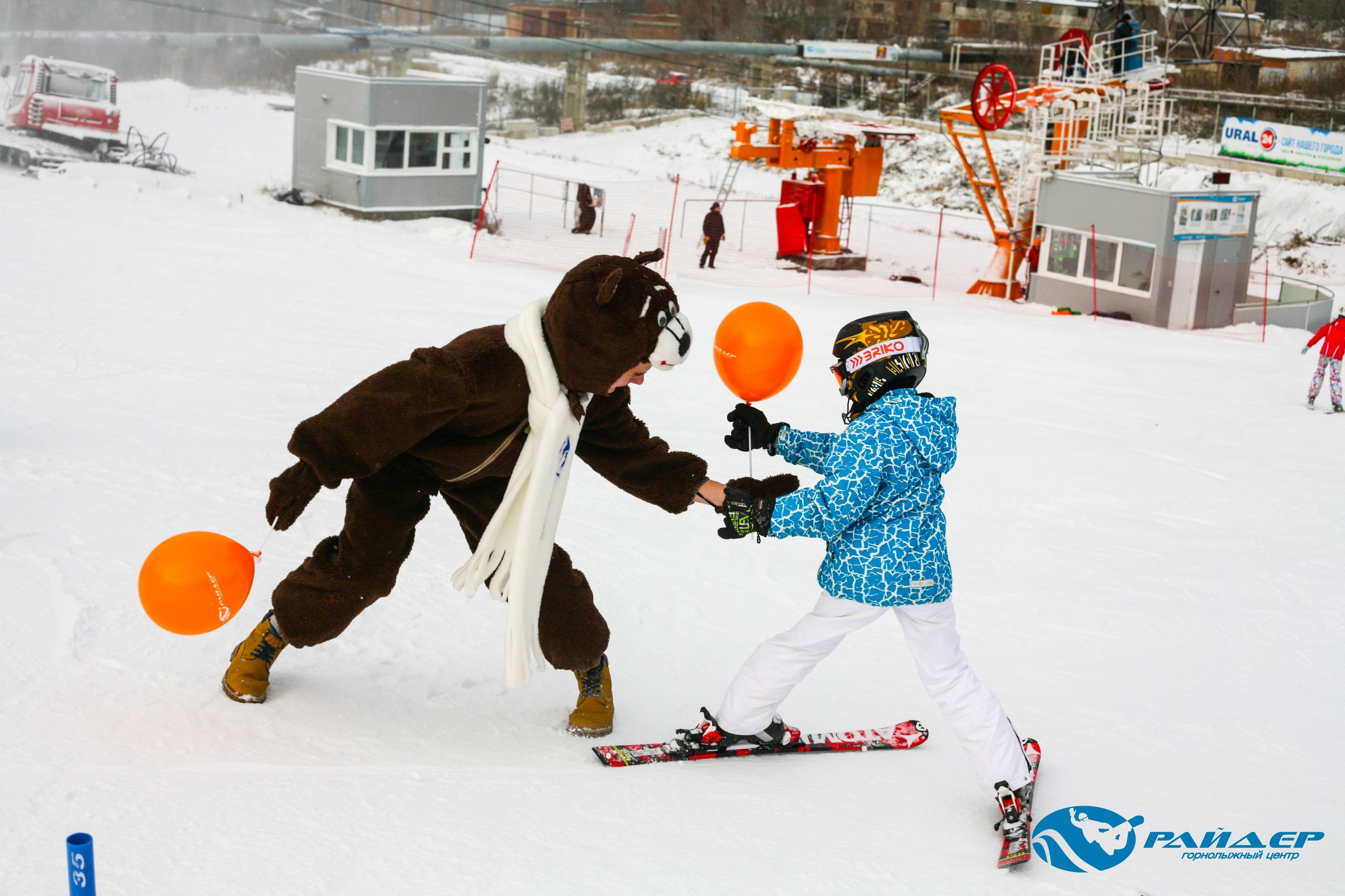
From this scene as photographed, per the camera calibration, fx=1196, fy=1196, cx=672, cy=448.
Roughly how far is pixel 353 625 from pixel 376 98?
1679cm

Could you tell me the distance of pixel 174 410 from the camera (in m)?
7.38

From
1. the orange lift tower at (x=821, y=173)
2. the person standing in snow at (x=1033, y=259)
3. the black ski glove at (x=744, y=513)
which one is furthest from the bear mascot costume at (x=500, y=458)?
the orange lift tower at (x=821, y=173)

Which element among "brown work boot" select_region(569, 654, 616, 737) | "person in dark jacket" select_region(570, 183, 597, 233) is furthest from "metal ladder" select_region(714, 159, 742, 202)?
"brown work boot" select_region(569, 654, 616, 737)

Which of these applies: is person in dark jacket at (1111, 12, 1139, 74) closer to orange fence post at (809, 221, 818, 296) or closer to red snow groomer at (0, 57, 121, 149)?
orange fence post at (809, 221, 818, 296)

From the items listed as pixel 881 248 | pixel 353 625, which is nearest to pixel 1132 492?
pixel 353 625

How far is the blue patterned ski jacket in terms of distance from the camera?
3.37m

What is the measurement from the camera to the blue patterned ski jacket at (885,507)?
3365mm

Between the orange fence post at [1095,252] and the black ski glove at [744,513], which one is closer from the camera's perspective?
the black ski glove at [744,513]

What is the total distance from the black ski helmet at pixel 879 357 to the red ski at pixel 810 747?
1196 mm

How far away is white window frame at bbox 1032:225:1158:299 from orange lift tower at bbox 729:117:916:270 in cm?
364
